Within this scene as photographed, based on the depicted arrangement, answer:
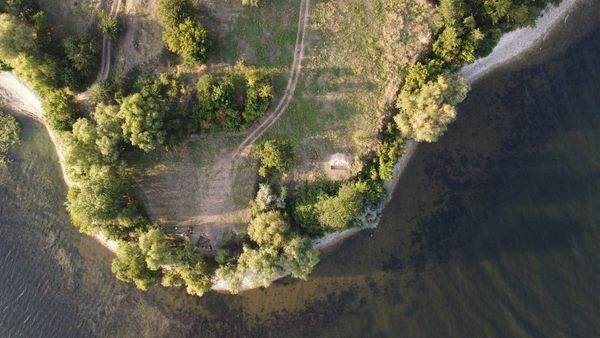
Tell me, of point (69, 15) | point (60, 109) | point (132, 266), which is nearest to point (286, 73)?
point (60, 109)

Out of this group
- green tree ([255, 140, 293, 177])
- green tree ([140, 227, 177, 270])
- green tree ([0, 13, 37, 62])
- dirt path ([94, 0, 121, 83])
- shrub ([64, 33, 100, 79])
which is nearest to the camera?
green tree ([0, 13, 37, 62])

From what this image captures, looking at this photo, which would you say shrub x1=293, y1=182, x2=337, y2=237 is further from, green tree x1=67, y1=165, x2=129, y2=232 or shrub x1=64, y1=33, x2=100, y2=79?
shrub x1=64, y1=33, x2=100, y2=79

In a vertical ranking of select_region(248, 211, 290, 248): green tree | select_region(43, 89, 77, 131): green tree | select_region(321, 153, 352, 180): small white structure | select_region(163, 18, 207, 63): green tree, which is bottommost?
select_region(248, 211, 290, 248): green tree

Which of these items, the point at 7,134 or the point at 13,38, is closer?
the point at 13,38

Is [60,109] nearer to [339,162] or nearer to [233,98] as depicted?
[233,98]

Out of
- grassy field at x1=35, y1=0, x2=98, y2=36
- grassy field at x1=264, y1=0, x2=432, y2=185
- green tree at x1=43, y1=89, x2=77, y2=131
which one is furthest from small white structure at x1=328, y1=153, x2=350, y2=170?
grassy field at x1=35, y1=0, x2=98, y2=36

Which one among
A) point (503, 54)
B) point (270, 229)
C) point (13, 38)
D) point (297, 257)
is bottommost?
point (297, 257)
